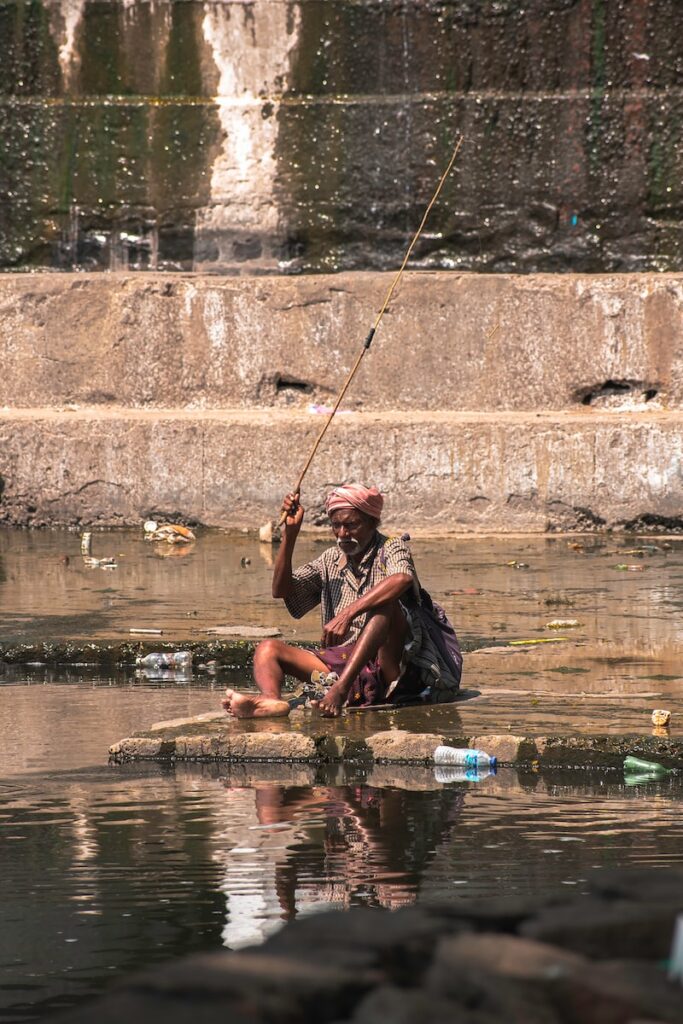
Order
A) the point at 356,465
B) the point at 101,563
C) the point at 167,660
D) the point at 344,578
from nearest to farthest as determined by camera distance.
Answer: the point at 344,578
the point at 167,660
the point at 101,563
the point at 356,465

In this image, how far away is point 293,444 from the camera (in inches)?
428

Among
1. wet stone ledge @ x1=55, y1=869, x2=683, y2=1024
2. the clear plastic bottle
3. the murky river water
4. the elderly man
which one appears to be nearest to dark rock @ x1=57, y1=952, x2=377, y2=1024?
wet stone ledge @ x1=55, y1=869, x2=683, y2=1024

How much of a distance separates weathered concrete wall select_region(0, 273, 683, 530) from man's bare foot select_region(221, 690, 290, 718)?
182 inches

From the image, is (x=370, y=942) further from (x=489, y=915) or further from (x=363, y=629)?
(x=363, y=629)

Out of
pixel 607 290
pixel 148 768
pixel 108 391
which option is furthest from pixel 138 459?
pixel 148 768

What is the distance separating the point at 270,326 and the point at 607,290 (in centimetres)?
201

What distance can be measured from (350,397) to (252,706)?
5183 mm

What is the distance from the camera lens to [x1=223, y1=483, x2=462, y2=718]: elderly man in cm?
638

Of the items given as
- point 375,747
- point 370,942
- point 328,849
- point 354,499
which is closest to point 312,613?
point 354,499

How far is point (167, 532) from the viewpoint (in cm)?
1089

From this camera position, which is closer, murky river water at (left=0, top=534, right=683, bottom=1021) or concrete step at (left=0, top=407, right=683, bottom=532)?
→ murky river water at (left=0, top=534, right=683, bottom=1021)

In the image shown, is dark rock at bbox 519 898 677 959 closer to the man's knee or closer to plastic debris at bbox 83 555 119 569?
the man's knee

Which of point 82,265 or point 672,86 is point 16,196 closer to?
point 82,265

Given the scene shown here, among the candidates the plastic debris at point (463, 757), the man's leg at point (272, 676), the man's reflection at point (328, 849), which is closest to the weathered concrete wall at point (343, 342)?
the man's leg at point (272, 676)
